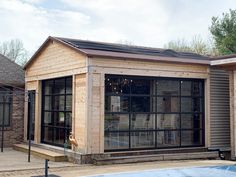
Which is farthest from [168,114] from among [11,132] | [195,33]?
[195,33]

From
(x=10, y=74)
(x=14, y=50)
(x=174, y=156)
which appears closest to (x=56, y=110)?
(x=10, y=74)

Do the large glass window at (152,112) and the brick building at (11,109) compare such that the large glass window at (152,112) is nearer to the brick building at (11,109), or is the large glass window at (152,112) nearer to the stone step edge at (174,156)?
the stone step edge at (174,156)

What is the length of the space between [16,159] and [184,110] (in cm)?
633

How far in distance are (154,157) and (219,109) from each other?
11.4 ft

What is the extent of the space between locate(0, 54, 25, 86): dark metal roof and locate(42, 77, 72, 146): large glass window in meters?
2.14

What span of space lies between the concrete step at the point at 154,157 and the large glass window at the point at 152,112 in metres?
0.43

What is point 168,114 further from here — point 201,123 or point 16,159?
point 16,159

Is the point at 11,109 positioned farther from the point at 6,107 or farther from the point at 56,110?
the point at 56,110

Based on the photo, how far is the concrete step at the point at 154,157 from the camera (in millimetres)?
11623

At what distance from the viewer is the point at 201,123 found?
45.7 ft

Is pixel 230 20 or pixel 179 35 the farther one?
pixel 179 35

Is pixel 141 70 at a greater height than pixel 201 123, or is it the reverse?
pixel 141 70

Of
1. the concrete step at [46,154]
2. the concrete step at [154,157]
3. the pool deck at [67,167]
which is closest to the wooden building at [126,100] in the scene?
the concrete step at [154,157]

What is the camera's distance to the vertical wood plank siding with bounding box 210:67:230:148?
13.9 m
